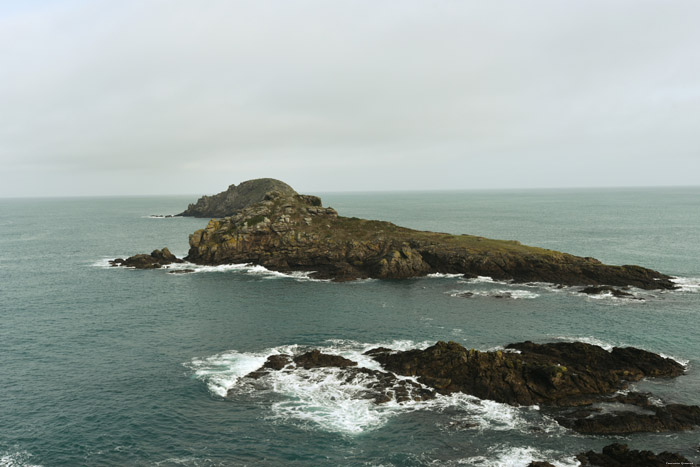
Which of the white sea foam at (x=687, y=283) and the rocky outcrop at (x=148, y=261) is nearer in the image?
the white sea foam at (x=687, y=283)

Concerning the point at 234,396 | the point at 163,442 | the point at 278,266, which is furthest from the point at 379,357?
the point at 278,266

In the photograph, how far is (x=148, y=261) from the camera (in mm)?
105500

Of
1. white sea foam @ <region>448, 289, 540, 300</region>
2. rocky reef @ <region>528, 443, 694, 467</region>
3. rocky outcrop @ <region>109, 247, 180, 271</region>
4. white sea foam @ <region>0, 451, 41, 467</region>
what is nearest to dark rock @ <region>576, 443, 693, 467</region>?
rocky reef @ <region>528, 443, 694, 467</region>

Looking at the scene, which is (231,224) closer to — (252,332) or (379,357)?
(252,332)

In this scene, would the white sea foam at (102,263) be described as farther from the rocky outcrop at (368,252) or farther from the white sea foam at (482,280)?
the white sea foam at (482,280)

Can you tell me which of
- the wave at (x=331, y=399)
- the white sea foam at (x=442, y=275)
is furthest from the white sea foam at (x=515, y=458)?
the white sea foam at (x=442, y=275)

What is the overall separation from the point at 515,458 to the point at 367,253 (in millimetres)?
71545

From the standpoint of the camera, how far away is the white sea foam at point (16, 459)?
103 ft

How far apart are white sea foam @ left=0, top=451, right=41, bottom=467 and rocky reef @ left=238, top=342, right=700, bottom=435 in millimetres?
19221

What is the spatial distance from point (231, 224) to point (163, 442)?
3381 inches

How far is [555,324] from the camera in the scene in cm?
6112

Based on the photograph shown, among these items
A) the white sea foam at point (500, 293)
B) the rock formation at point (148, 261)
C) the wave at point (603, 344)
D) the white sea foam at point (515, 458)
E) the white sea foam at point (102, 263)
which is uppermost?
the rock formation at point (148, 261)

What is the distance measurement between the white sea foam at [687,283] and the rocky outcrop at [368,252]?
1.88m

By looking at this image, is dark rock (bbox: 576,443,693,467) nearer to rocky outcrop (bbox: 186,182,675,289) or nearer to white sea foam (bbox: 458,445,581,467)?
white sea foam (bbox: 458,445,581,467)
